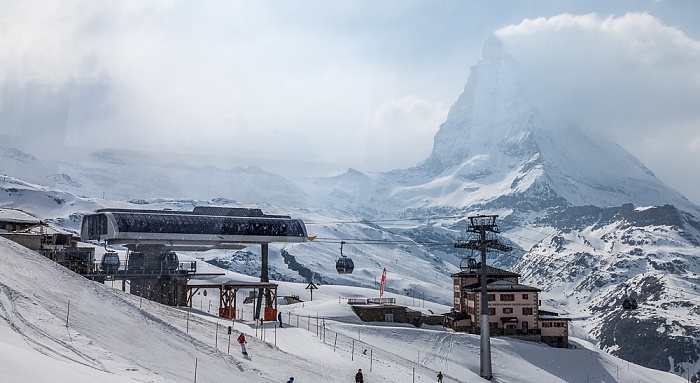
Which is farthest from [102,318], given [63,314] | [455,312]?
[455,312]

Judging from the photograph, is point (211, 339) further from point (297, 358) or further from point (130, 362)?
point (130, 362)

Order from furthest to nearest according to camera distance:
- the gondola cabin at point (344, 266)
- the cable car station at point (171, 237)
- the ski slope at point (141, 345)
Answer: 1. the gondola cabin at point (344, 266)
2. the cable car station at point (171, 237)
3. the ski slope at point (141, 345)

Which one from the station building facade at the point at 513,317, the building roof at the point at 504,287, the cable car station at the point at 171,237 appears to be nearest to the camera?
the cable car station at the point at 171,237

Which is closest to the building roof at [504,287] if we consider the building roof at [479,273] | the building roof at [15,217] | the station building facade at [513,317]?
the station building facade at [513,317]

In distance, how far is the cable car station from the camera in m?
61.0

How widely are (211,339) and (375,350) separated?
21005mm

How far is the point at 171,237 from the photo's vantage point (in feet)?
207

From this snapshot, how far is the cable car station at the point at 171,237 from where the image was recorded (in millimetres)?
60969

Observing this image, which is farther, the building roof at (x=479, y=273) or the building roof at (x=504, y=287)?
the building roof at (x=479, y=273)

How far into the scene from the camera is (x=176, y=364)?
98.5 feet

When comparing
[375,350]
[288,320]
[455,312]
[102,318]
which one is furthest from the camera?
[455,312]

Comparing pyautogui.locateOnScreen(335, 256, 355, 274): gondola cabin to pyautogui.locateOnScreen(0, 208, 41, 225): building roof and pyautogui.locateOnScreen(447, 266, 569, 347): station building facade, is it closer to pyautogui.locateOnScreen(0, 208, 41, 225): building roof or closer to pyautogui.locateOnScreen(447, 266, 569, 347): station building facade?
pyautogui.locateOnScreen(447, 266, 569, 347): station building facade

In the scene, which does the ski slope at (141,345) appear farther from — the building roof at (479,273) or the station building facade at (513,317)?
the building roof at (479,273)

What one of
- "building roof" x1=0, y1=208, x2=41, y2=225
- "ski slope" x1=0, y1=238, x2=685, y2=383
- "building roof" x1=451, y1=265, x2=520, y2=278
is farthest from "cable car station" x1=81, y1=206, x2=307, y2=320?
"building roof" x1=451, y1=265, x2=520, y2=278
